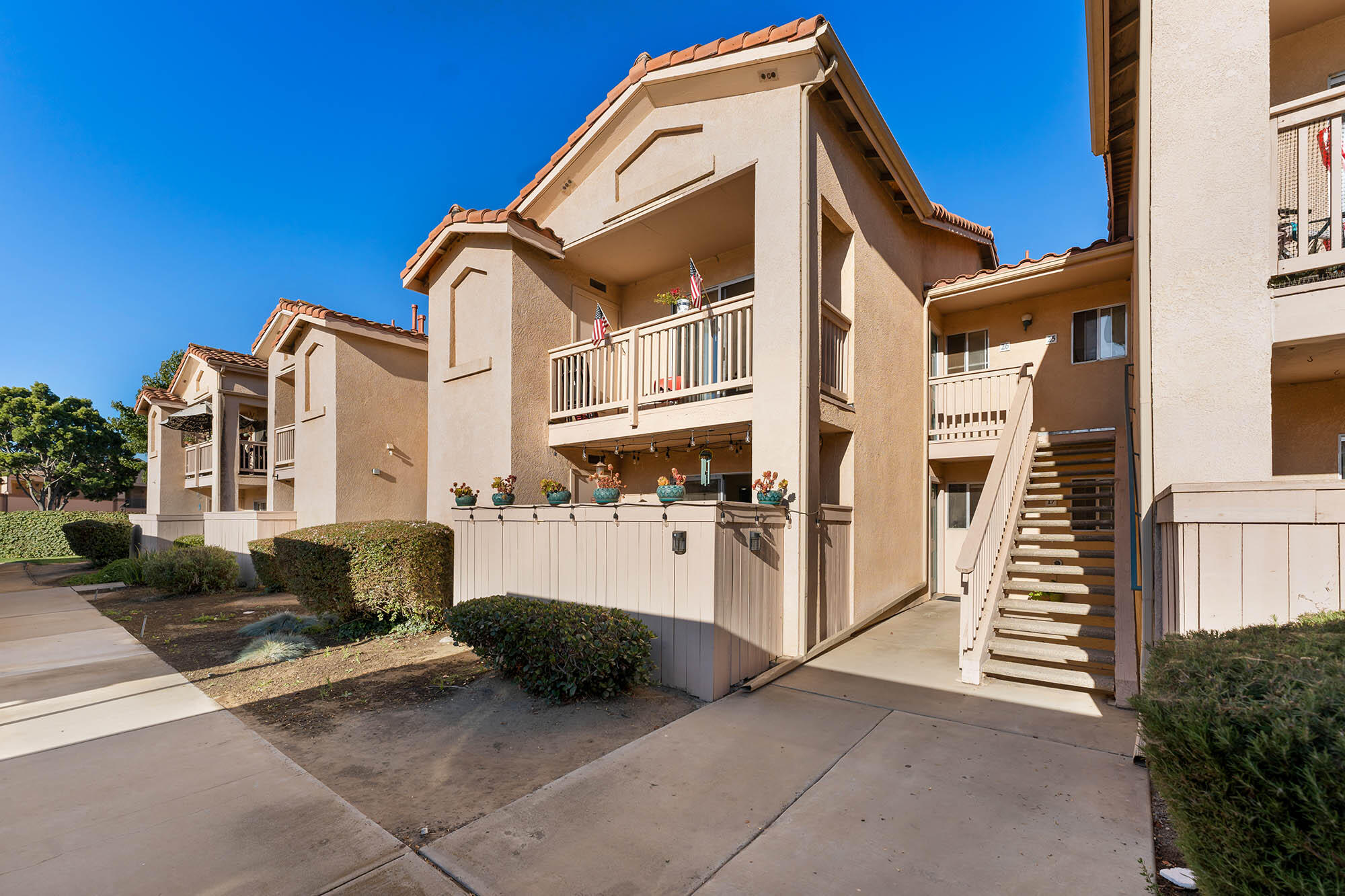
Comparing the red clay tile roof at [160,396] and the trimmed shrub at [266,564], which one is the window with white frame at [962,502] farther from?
the red clay tile roof at [160,396]

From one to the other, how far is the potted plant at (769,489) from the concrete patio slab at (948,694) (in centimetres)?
196

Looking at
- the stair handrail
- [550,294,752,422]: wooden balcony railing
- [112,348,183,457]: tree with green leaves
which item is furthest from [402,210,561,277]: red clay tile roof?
[112,348,183,457]: tree with green leaves

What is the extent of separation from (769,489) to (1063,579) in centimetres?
470

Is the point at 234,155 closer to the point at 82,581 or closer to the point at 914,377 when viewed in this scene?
the point at 82,581

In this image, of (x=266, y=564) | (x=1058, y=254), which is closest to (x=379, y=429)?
(x=266, y=564)

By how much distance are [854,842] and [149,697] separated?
7029mm

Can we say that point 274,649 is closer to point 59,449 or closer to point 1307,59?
point 1307,59

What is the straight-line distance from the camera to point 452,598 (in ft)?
31.6

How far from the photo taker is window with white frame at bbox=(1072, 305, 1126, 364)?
1005cm

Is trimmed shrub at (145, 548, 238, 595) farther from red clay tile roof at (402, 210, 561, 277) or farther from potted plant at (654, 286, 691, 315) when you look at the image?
potted plant at (654, 286, 691, 315)

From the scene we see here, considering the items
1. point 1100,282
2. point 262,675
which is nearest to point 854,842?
point 262,675

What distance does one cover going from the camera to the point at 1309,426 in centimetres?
649

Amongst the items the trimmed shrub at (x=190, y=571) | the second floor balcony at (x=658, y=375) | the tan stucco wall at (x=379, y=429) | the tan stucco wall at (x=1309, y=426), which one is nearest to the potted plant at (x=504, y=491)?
the second floor balcony at (x=658, y=375)

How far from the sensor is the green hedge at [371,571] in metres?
8.82
